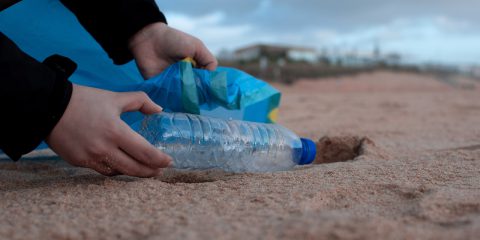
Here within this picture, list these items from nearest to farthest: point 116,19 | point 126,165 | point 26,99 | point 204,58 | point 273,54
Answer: point 26,99 → point 126,165 → point 116,19 → point 204,58 → point 273,54

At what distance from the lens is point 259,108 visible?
86.0 inches

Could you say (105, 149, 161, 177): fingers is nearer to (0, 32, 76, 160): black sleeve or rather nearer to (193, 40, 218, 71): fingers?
(0, 32, 76, 160): black sleeve

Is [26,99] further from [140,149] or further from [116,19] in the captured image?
[116,19]

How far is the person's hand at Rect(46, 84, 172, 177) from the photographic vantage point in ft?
3.82

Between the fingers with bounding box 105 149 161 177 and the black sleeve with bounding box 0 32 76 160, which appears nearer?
the black sleeve with bounding box 0 32 76 160

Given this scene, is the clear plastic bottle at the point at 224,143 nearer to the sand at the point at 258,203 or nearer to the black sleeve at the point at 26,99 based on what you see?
the sand at the point at 258,203

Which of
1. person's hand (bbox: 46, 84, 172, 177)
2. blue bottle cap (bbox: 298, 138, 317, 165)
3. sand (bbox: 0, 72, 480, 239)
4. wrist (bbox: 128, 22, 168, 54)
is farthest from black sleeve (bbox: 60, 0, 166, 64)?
blue bottle cap (bbox: 298, 138, 317, 165)

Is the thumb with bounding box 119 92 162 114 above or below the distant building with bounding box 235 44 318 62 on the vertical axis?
above

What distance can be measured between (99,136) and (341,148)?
135 cm

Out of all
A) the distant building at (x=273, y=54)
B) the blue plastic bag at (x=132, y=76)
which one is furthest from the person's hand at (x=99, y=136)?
the distant building at (x=273, y=54)

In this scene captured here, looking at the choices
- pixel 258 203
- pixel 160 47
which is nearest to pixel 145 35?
pixel 160 47

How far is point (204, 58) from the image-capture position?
6.29 feet

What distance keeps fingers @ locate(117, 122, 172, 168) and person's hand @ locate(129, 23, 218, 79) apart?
27.3 inches

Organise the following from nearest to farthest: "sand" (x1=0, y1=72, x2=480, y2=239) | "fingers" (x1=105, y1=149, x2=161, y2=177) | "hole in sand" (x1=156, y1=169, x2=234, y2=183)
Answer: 1. "sand" (x1=0, y1=72, x2=480, y2=239)
2. "fingers" (x1=105, y1=149, x2=161, y2=177)
3. "hole in sand" (x1=156, y1=169, x2=234, y2=183)
